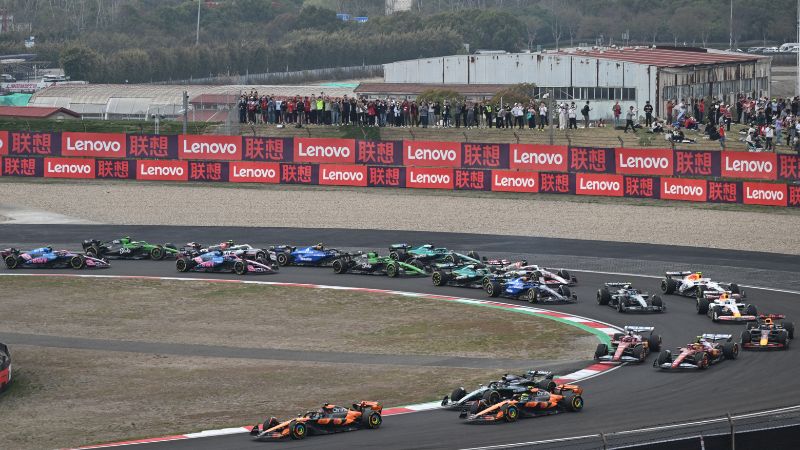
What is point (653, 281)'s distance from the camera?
41.5m

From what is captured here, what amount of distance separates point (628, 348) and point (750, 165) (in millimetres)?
28150

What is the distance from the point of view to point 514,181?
59406 mm

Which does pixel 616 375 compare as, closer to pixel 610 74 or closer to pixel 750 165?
pixel 750 165

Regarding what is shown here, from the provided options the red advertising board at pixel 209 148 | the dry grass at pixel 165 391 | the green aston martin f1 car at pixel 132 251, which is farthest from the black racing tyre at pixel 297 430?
the red advertising board at pixel 209 148

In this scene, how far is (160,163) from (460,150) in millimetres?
14610

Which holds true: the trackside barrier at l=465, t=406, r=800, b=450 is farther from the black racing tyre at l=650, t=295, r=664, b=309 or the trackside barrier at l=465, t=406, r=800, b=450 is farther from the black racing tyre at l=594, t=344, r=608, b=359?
the black racing tyre at l=650, t=295, r=664, b=309

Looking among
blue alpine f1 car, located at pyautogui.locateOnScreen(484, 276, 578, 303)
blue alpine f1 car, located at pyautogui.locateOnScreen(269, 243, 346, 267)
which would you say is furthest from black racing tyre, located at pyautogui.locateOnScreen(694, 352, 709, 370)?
blue alpine f1 car, located at pyautogui.locateOnScreen(269, 243, 346, 267)

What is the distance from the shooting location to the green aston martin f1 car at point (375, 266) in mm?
42625

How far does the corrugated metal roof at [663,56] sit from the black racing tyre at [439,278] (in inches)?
1629

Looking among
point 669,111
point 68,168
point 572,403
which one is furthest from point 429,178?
point 572,403

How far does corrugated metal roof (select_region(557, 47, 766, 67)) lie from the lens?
82.1 m

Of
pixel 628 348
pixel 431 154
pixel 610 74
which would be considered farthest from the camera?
pixel 610 74

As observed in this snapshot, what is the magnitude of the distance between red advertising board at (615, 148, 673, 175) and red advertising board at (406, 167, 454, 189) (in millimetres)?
7684

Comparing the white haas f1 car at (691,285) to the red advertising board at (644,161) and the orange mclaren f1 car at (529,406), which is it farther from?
the red advertising board at (644,161)
